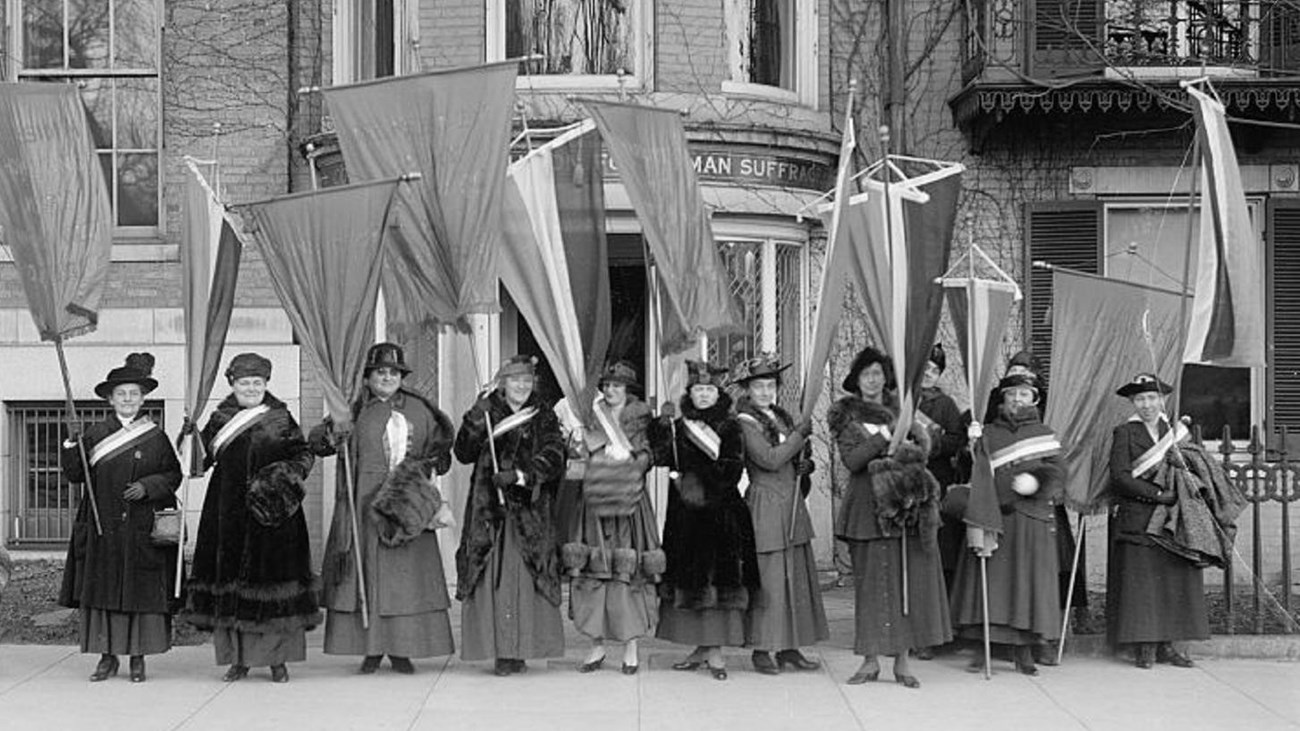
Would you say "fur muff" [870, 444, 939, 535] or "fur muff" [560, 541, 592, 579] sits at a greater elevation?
"fur muff" [870, 444, 939, 535]

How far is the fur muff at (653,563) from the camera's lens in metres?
10.1

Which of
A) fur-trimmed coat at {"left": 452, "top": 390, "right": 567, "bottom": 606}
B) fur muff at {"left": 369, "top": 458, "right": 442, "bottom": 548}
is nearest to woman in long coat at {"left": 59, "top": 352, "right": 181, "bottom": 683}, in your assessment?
fur muff at {"left": 369, "top": 458, "right": 442, "bottom": 548}

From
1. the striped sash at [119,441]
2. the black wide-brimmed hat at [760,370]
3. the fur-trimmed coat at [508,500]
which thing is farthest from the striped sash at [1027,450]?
the striped sash at [119,441]

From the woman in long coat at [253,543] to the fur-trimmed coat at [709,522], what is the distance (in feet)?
6.83

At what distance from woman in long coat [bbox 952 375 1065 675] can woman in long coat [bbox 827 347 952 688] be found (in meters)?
0.37

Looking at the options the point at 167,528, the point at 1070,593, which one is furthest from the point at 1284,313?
the point at 167,528

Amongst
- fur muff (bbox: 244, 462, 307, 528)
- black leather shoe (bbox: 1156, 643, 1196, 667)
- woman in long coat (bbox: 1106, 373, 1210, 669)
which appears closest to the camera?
fur muff (bbox: 244, 462, 307, 528)

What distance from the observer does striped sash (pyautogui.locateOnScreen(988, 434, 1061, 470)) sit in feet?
33.9

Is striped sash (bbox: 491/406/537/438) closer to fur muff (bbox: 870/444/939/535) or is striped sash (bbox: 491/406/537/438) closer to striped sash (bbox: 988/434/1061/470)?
fur muff (bbox: 870/444/939/535)

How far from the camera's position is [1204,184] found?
10281mm

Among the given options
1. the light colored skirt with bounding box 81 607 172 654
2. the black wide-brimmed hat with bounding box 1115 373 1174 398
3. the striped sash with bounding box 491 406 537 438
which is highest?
the black wide-brimmed hat with bounding box 1115 373 1174 398

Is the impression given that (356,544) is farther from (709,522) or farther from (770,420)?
(770,420)

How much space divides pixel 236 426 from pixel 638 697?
273cm

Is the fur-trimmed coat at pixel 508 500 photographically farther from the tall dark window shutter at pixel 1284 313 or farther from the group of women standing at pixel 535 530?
the tall dark window shutter at pixel 1284 313
